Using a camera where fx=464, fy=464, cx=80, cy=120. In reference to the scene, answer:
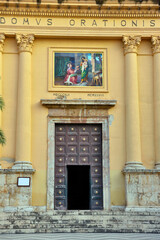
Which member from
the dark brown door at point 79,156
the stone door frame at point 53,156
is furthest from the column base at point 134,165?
the dark brown door at point 79,156

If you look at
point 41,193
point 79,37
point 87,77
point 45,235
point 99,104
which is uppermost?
point 79,37

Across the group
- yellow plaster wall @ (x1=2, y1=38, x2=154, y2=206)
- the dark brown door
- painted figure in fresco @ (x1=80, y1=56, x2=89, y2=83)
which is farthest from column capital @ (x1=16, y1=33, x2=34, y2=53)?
the dark brown door

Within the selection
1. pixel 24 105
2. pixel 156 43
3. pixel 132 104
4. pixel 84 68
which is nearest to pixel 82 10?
pixel 84 68

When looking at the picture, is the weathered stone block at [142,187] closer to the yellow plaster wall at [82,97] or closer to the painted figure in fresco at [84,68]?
the yellow plaster wall at [82,97]

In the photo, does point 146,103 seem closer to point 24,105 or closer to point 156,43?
point 156,43

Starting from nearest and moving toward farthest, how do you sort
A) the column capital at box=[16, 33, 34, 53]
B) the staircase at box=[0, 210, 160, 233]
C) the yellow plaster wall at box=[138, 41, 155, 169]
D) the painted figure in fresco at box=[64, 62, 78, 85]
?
1. the staircase at box=[0, 210, 160, 233]
2. the yellow plaster wall at box=[138, 41, 155, 169]
3. the column capital at box=[16, 33, 34, 53]
4. the painted figure in fresco at box=[64, 62, 78, 85]

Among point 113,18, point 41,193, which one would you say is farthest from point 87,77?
point 41,193

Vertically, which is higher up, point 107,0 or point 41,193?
point 107,0

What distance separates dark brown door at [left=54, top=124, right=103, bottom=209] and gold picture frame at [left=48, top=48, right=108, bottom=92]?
1.76 meters

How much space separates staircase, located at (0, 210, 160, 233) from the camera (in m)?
16.8

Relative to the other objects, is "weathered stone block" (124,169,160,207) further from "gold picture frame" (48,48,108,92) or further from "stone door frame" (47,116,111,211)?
"gold picture frame" (48,48,108,92)

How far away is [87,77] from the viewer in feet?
69.1

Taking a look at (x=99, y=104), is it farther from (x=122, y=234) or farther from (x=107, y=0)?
(x=122, y=234)

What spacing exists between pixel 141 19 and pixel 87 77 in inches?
143
